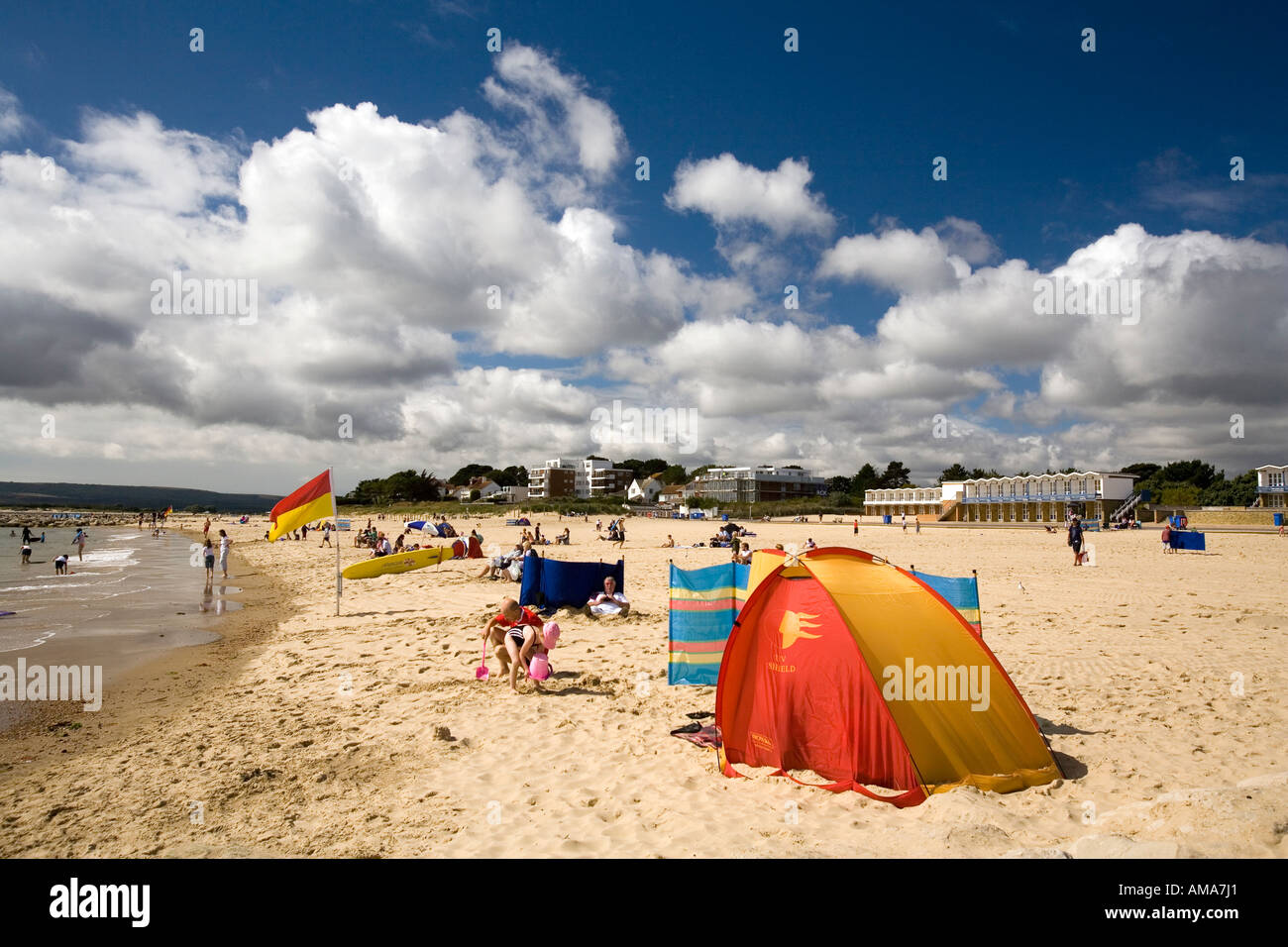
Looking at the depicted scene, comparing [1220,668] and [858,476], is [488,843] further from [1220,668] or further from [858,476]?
[858,476]

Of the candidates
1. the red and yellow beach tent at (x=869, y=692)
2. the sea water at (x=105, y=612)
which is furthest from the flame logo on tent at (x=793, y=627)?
the sea water at (x=105, y=612)

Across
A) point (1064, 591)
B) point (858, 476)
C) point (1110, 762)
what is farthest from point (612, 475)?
point (1110, 762)

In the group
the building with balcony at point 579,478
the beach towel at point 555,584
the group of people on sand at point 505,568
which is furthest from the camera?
the building with balcony at point 579,478

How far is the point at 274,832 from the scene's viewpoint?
471cm

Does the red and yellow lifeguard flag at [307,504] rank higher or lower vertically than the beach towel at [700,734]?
higher

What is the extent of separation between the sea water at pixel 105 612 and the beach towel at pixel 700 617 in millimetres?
8174

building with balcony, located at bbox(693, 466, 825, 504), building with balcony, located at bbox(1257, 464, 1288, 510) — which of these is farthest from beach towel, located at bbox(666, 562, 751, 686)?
building with balcony, located at bbox(693, 466, 825, 504)

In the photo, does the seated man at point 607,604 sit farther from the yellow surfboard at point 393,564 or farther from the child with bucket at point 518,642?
the yellow surfboard at point 393,564

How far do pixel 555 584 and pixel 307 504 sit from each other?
5290 millimetres

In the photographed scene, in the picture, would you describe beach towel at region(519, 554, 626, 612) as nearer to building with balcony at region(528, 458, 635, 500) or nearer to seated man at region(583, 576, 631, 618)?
seated man at region(583, 576, 631, 618)

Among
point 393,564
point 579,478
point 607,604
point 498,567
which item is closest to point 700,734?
point 607,604

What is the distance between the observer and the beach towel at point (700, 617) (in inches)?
327

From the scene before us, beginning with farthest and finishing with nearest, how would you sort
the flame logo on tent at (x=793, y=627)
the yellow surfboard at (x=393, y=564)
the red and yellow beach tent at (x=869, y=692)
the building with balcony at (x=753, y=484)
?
the building with balcony at (x=753, y=484) → the yellow surfboard at (x=393, y=564) → the flame logo on tent at (x=793, y=627) → the red and yellow beach tent at (x=869, y=692)
